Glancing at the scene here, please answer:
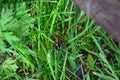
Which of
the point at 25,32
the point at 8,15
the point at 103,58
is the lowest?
the point at 103,58

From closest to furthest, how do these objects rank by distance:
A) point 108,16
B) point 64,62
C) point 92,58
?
point 108,16 → point 64,62 → point 92,58

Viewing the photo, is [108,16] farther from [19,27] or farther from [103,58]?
[19,27]

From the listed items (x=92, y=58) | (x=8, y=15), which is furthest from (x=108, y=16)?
(x=8, y=15)

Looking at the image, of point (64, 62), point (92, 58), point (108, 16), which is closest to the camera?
point (108, 16)

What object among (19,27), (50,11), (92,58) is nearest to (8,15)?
(19,27)

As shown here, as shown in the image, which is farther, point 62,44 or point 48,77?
point 62,44

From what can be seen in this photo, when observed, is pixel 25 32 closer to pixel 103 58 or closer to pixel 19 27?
pixel 19 27

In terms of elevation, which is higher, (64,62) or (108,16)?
(108,16)
